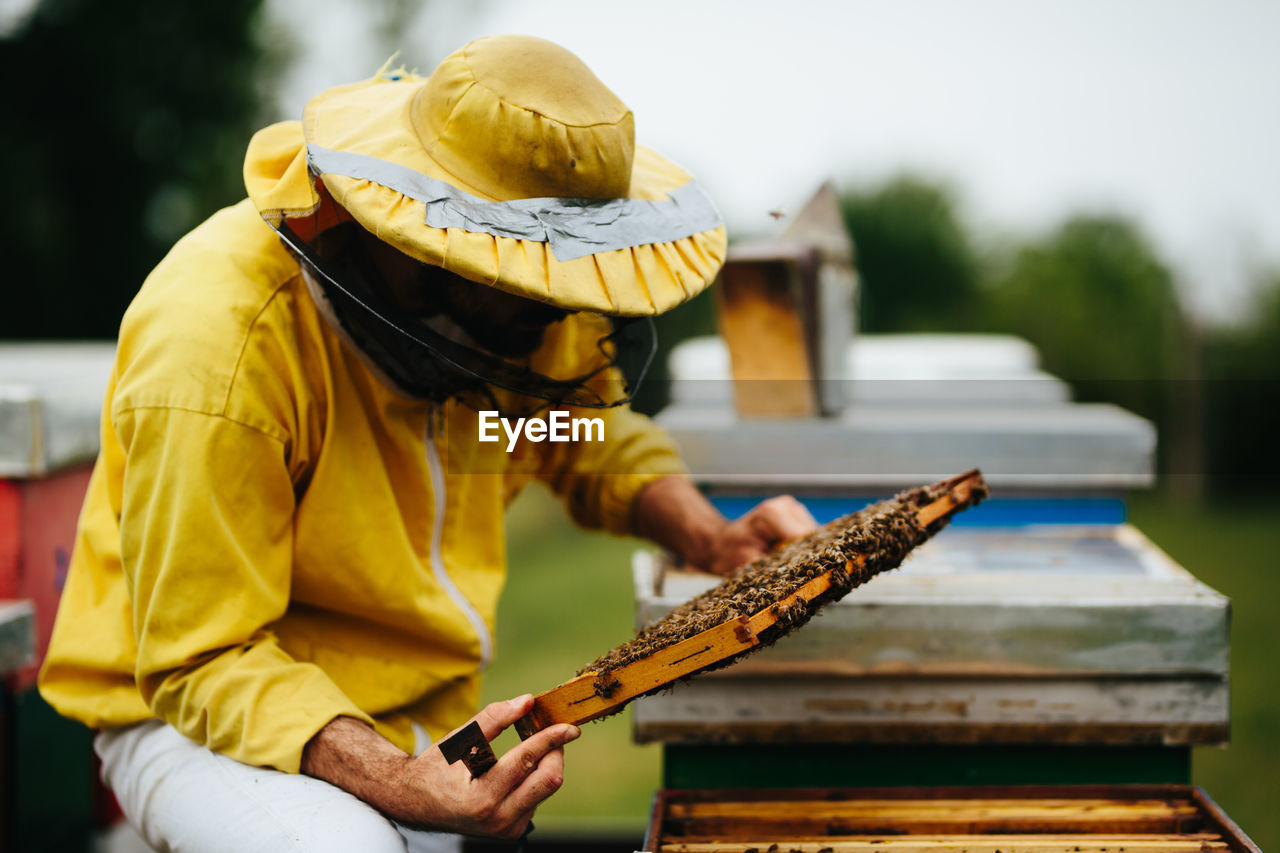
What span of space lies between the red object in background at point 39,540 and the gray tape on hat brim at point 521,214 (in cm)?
101

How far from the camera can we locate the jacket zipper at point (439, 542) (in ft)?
5.05

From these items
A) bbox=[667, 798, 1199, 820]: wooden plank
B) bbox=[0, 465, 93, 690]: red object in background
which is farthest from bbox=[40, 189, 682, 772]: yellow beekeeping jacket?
bbox=[667, 798, 1199, 820]: wooden plank

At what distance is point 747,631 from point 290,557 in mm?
652

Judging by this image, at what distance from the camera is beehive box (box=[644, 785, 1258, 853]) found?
1278 mm

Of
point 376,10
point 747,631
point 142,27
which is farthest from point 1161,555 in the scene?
point 376,10

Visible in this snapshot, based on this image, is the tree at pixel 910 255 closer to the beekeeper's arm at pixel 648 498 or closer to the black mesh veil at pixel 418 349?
the beekeeper's arm at pixel 648 498

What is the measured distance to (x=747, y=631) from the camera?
3.44ft

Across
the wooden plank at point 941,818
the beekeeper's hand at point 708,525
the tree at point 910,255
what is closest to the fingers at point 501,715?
the wooden plank at point 941,818

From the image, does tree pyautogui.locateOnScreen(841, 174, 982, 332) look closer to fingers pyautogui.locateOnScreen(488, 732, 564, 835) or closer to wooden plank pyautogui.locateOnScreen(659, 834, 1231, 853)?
wooden plank pyautogui.locateOnScreen(659, 834, 1231, 853)

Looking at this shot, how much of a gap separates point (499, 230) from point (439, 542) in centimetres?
60

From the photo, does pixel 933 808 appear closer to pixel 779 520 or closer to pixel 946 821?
pixel 946 821

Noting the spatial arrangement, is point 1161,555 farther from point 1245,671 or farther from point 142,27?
point 142,27

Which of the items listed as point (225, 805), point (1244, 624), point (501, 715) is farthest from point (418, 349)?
point (1244, 624)

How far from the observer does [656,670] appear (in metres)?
1.08
